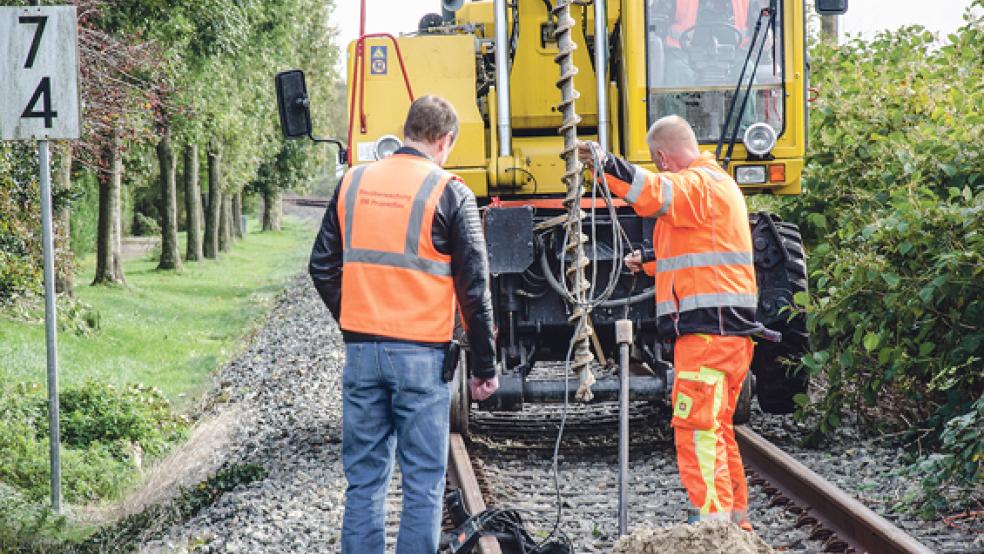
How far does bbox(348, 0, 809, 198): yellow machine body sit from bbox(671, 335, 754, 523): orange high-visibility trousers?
2.55 m

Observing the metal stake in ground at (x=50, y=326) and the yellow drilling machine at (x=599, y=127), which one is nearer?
the metal stake in ground at (x=50, y=326)

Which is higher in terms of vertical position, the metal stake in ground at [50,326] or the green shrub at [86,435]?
the metal stake in ground at [50,326]

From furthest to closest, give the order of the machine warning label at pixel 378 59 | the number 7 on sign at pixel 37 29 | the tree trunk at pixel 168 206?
the tree trunk at pixel 168 206 < the machine warning label at pixel 378 59 < the number 7 on sign at pixel 37 29

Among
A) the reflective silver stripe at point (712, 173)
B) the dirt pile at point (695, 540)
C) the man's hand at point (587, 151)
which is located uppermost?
the man's hand at point (587, 151)

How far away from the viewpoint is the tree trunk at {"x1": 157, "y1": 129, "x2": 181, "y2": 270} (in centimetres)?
3034

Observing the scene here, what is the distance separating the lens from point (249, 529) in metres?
6.73

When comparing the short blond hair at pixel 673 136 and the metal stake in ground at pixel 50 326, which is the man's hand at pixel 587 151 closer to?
the short blond hair at pixel 673 136

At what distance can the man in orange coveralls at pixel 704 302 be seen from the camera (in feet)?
19.5

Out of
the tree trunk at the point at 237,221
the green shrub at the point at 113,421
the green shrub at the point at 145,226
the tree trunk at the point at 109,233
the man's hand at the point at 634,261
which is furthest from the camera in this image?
the tree trunk at the point at 237,221

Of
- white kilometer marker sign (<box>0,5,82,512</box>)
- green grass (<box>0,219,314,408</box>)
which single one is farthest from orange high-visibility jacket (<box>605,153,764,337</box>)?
green grass (<box>0,219,314,408</box>)

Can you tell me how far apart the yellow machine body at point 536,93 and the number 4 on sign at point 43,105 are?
197 cm

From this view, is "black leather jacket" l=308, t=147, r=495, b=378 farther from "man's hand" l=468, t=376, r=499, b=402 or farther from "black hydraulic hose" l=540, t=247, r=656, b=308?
"black hydraulic hose" l=540, t=247, r=656, b=308

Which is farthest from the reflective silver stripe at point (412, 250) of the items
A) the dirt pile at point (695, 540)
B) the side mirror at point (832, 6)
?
the side mirror at point (832, 6)

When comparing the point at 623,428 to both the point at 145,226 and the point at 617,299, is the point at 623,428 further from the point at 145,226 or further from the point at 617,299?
the point at 145,226
